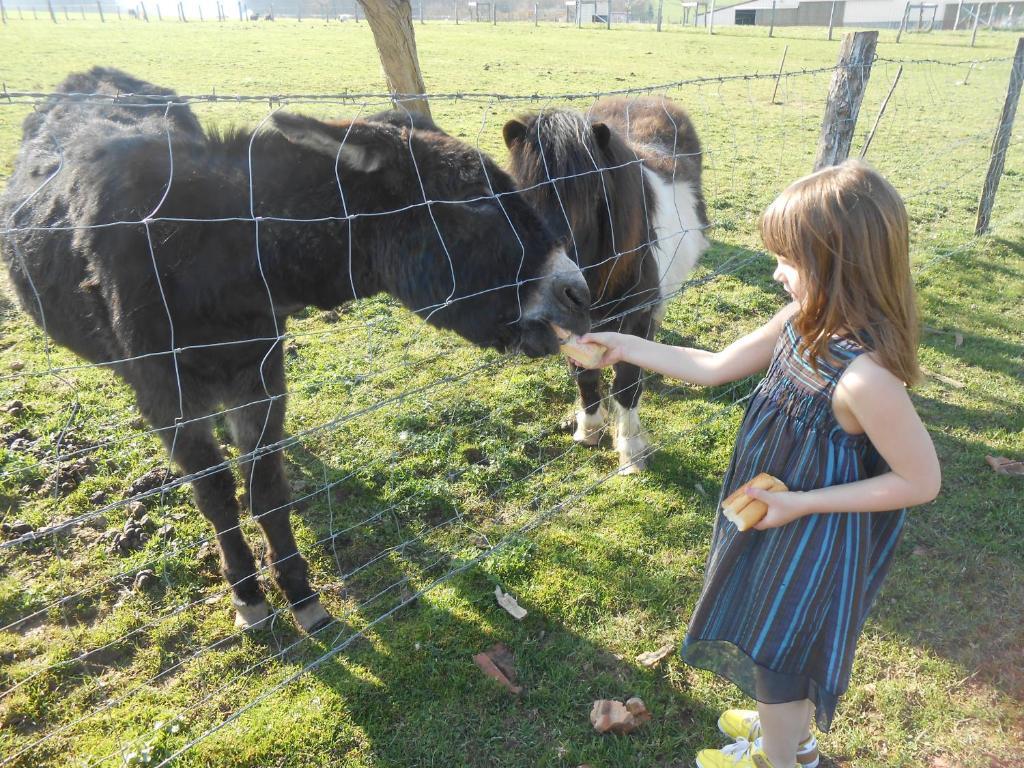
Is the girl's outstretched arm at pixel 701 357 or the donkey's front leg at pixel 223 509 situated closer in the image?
the girl's outstretched arm at pixel 701 357

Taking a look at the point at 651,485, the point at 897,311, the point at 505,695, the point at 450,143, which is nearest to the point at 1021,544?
the point at 651,485

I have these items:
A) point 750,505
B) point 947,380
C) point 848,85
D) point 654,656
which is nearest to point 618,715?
point 654,656

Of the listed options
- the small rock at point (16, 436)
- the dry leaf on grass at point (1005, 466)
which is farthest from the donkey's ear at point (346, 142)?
the dry leaf on grass at point (1005, 466)

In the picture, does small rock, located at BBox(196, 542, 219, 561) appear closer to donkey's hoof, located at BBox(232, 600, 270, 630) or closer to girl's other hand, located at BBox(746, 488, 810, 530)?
donkey's hoof, located at BBox(232, 600, 270, 630)

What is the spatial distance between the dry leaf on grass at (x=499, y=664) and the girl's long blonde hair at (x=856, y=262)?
1.74m

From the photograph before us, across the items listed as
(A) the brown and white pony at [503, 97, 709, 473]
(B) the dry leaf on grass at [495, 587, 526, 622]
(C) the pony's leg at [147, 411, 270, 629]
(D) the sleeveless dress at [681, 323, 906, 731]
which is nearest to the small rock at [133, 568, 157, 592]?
(C) the pony's leg at [147, 411, 270, 629]

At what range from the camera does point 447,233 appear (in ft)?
7.54

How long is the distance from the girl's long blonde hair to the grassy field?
4.98ft

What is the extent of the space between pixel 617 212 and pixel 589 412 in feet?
4.22

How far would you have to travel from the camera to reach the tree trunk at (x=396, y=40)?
4.36 m

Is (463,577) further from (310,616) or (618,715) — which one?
(618,715)

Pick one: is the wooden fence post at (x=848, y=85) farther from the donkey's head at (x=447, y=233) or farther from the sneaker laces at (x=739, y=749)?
the sneaker laces at (x=739, y=749)

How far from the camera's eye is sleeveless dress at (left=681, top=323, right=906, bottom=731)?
1.81m

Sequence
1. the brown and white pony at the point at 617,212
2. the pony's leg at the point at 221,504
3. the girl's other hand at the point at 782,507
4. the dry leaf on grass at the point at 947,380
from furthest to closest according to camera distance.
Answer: the dry leaf on grass at the point at 947,380 < the brown and white pony at the point at 617,212 < the pony's leg at the point at 221,504 < the girl's other hand at the point at 782,507
